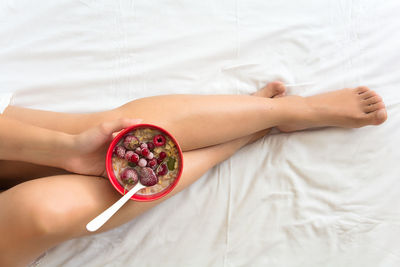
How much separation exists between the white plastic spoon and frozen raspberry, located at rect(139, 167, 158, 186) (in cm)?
1

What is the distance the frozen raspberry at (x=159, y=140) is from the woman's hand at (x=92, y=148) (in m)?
0.06

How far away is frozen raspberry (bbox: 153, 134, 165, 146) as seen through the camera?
72cm

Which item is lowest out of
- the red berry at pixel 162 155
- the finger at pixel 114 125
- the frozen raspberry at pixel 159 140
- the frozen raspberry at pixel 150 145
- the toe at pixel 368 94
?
the red berry at pixel 162 155

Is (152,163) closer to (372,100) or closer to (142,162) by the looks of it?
(142,162)

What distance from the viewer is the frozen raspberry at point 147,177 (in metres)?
0.71

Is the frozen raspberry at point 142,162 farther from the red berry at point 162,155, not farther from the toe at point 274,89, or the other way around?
the toe at point 274,89

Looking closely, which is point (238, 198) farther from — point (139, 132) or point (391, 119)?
point (391, 119)

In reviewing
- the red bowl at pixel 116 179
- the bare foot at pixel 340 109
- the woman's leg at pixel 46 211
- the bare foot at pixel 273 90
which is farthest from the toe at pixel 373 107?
the woman's leg at pixel 46 211

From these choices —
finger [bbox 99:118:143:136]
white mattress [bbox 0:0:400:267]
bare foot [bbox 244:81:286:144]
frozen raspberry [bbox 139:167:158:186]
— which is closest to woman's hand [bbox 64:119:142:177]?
finger [bbox 99:118:143:136]

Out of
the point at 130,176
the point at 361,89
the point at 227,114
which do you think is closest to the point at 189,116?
the point at 227,114

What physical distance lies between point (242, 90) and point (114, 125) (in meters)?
0.42

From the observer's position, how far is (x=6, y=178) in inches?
34.3

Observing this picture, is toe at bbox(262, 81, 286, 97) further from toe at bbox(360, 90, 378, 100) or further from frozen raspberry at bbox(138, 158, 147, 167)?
frozen raspberry at bbox(138, 158, 147, 167)

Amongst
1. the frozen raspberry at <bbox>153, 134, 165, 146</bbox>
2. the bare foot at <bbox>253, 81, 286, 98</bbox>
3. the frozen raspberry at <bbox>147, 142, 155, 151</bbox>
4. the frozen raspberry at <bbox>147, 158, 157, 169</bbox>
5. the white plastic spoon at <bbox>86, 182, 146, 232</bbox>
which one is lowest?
the white plastic spoon at <bbox>86, 182, 146, 232</bbox>
